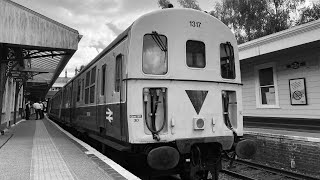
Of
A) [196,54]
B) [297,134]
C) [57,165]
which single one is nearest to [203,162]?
[196,54]

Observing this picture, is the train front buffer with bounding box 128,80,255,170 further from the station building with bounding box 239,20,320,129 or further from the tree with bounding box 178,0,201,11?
the tree with bounding box 178,0,201,11

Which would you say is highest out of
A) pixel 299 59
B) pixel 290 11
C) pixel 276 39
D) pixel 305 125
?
pixel 290 11

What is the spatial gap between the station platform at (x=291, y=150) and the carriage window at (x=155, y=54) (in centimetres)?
468

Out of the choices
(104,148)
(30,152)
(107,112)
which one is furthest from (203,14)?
(30,152)

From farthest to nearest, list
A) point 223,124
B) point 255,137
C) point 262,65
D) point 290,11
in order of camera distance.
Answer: point 290,11 → point 262,65 → point 255,137 → point 223,124

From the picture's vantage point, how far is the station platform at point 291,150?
7.52 metres

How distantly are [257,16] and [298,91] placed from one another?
14.0m

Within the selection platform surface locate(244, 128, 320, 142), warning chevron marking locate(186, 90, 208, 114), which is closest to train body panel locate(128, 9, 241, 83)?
warning chevron marking locate(186, 90, 208, 114)

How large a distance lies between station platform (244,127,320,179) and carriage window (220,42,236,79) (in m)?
3.23

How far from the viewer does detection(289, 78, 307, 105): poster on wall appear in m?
8.82

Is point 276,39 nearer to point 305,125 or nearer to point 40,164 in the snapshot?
point 305,125

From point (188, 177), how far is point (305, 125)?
4.85 meters

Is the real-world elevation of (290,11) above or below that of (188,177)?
above

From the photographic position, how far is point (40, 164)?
5.97 m
